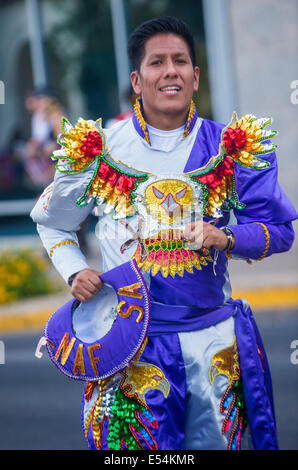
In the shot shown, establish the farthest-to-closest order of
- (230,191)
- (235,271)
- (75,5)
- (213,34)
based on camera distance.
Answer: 1. (75,5)
2. (213,34)
3. (235,271)
4. (230,191)

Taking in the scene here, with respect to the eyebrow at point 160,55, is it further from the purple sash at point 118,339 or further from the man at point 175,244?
the purple sash at point 118,339

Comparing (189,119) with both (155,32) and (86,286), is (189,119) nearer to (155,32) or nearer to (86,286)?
(155,32)

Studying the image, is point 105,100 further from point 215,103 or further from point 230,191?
point 230,191

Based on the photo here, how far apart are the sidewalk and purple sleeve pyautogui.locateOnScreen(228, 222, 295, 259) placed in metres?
5.64

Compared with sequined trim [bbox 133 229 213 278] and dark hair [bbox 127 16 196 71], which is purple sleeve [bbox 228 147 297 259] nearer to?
sequined trim [bbox 133 229 213 278]

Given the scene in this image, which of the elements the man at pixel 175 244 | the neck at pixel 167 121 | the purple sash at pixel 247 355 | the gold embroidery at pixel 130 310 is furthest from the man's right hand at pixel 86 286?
the neck at pixel 167 121

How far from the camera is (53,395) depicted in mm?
6859

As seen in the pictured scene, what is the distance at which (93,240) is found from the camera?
13578 mm

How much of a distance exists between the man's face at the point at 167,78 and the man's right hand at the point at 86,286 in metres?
0.64

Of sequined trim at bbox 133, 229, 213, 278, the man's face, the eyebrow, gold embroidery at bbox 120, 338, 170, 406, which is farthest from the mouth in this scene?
gold embroidery at bbox 120, 338, 170, 406

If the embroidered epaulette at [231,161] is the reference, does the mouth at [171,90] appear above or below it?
above

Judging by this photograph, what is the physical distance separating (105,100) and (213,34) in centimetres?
235

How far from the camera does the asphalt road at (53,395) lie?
5.79 m

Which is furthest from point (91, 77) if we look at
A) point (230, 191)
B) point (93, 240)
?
point (230, 191)
